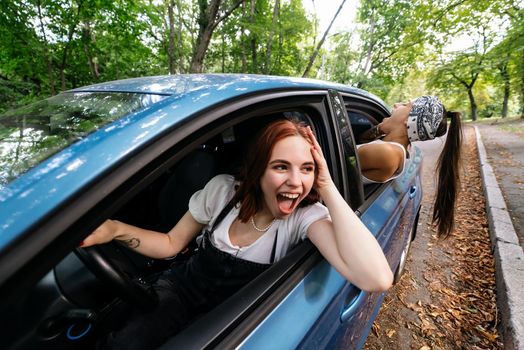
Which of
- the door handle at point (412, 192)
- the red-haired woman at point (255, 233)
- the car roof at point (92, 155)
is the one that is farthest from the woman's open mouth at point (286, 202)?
the door handle at point (412, 192)

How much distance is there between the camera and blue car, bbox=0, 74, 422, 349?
54 centimetres

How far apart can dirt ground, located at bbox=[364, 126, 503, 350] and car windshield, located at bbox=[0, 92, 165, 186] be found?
236 centimetres

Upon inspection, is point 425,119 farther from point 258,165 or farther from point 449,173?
point 258,165

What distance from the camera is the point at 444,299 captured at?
8.63ft

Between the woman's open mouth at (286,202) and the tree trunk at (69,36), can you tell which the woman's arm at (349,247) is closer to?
the woman's open mouth at (286,202)

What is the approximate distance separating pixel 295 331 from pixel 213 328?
10.9 inches

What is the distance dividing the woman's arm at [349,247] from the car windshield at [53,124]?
0.78 meters

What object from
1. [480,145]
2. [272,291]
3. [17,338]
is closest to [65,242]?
[272,291]

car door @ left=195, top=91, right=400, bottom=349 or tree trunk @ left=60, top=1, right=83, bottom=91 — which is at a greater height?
tree trunk @ left=60, top=1, right=83, bottom=91

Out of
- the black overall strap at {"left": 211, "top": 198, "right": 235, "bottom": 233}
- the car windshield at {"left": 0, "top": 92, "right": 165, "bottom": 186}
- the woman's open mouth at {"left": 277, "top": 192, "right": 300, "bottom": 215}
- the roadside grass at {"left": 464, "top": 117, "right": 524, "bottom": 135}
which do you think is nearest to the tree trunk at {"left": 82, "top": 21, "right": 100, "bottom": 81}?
the car windshield at {"left": 0, "top": 92, "right": 165, "bottom": 186}

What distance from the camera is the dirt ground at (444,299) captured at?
86.2 inches

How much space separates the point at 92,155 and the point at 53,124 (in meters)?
0.54

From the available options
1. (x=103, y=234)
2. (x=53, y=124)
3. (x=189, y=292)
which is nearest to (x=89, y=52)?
(x=53, y=124)

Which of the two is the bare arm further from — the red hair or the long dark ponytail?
the red hair
